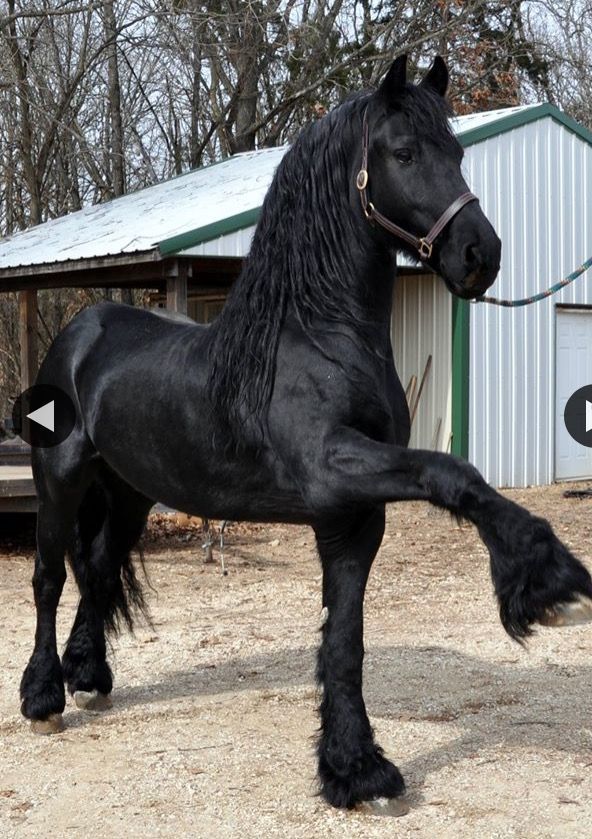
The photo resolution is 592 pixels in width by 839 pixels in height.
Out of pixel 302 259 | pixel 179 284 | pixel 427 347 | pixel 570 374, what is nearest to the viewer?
pixel 302 259

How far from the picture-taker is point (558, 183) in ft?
50.0

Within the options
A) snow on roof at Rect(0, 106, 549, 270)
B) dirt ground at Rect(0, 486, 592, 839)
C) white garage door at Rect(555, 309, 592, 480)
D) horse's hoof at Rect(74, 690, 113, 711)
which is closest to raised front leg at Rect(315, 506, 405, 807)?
dirt ground at Rect(0, 486, 592, 839)

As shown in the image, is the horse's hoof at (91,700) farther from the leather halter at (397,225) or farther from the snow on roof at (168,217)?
the snow on roof at (168,217)

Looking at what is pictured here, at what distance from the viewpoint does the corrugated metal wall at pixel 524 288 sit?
14.4 m

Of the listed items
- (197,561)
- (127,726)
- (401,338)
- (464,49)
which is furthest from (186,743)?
(464,49)

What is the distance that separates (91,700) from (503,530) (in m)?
2.64

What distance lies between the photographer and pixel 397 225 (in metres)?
3.68

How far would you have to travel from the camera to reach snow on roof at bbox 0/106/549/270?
1168cm

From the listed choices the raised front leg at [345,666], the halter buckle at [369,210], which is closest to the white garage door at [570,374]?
the raised front leg at [345,666]

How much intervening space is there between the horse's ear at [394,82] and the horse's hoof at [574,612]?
1.75 metres

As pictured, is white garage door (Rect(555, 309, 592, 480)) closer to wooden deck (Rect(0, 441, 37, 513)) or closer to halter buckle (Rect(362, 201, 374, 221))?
wooden deck (Rect(0, 441, 37, 513))

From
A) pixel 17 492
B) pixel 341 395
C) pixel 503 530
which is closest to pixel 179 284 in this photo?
pixel 17 492

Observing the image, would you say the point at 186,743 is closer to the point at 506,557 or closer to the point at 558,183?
the point at 506,557

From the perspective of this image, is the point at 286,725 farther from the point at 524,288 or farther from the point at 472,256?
the point at 524,288
